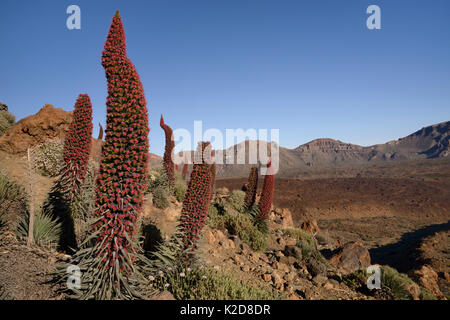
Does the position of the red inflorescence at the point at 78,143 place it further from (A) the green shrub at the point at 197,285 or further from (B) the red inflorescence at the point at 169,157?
(B) the red inflorescence at the point at 169,157

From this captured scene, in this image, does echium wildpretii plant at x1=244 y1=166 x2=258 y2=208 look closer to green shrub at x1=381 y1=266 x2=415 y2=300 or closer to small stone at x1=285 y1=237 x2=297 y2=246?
small stone at x1=285 y1=237 x2=297 y2=246

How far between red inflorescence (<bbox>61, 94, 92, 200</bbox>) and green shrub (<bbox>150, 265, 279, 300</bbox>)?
235 cm

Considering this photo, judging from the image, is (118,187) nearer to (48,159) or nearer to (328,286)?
(328,286)

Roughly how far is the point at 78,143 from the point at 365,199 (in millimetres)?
42207

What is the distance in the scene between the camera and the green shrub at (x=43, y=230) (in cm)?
440

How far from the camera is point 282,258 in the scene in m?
7.26

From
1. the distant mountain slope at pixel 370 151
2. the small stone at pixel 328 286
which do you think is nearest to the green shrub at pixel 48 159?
the small stone at pixel 328 286

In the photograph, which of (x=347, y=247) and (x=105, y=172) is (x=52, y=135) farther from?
(x=347, y=247)

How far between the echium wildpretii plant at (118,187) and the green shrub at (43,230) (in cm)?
202

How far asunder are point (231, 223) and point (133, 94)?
6.86 metres

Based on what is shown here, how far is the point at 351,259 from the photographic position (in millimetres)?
8719

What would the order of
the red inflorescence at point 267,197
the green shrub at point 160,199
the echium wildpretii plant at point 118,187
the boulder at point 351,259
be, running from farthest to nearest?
the red inflorescence at point 267,197, the green shrub at point 160,199, the boulder at point 351,259, the echium wildpretii plant at point 118,187

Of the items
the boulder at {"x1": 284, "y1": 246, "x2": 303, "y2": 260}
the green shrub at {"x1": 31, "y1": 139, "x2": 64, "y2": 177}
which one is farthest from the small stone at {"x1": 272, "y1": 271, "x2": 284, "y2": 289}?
the green shrub at {"x1": 31, "y1": 139, "x2": 64, "y2": 177}
